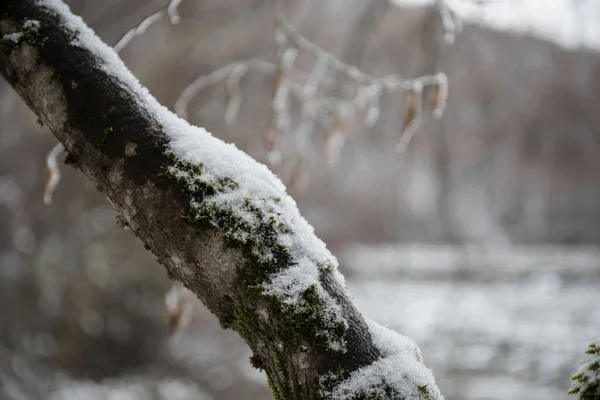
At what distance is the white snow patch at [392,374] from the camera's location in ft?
2.70

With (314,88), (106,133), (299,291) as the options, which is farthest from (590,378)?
(314,88)

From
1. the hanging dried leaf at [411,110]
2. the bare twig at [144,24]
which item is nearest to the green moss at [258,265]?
the bare twig at [144,24]

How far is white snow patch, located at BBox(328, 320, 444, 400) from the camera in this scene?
2.70 feet

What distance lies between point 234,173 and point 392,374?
444mm

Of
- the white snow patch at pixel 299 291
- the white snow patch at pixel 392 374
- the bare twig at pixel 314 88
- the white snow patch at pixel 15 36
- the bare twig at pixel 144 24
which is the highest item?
the bare twig at pixel 314 88

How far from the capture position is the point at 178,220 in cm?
89

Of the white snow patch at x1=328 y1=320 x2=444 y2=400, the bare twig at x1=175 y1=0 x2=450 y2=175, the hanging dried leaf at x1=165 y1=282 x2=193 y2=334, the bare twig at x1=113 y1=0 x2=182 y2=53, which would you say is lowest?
the white snow patch at x1=328 y1=320 x2=444 y2=400

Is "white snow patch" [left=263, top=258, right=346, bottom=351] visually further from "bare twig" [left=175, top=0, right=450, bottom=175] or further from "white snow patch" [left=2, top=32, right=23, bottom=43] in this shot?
"bare twig" [left=175, top=0, right=450, bottom=175]

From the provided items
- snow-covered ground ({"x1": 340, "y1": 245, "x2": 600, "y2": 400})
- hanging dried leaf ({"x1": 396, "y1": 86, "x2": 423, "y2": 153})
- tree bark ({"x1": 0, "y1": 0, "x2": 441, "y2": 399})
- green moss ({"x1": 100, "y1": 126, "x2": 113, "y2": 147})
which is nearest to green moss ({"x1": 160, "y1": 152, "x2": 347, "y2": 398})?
tree bark ({"x1": 0, "y1": 0, "x2": 441, "y2": 399})

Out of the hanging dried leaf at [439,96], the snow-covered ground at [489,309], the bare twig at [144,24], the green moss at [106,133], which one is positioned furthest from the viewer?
the snow-covered ground at [489,309]

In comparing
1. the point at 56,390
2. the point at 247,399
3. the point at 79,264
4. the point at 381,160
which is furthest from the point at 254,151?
the point at 381,160

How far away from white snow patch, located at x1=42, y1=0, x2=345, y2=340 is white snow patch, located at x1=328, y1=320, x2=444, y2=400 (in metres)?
0.10

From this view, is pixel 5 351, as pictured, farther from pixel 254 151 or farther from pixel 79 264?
pixel 254 151

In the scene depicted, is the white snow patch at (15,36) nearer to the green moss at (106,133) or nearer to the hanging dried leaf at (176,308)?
the green moss at (106,133)
